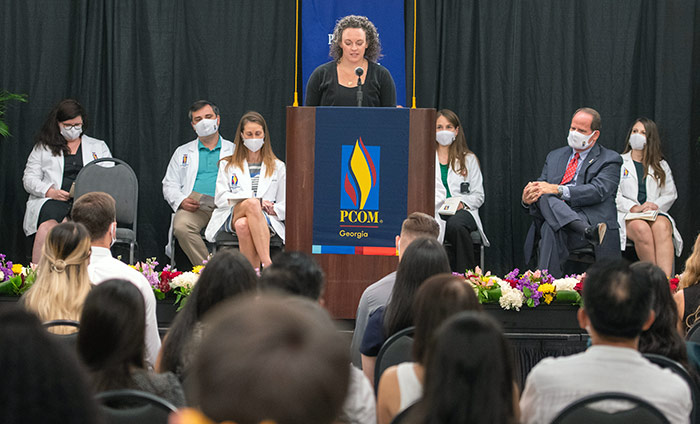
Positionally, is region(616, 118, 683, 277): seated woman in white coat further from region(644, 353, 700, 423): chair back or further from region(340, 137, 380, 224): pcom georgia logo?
region(644, 353, 700, 423): chair back

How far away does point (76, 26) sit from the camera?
755 centimetres

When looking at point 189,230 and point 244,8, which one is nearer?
point 189,230

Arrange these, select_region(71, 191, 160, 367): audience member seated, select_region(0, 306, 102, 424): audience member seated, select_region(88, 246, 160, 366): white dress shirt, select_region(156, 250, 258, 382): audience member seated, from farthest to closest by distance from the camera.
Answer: select_region(71, 191, 160, 367): audience member seated < select_region(88, 246, 160, 366): white dress shirt < select_region(156, 250, 258, 382): audience member seated < select_region(0, 306, 102, 424): audience member seated

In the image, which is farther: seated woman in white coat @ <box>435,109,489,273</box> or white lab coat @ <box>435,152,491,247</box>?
white lab coat @ <box>435,152,491,247</box>

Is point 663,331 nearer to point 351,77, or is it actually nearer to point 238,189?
point 351,77

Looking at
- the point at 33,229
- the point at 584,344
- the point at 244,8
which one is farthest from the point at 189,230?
the point at 584,344

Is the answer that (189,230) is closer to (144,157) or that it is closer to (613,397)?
(144,157)

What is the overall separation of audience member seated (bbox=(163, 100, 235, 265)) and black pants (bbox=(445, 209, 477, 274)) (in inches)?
75.1

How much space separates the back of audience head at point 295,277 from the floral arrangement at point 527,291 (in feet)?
6.74

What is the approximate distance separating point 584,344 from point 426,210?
116cm

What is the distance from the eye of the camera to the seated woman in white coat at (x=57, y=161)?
21.3 ft

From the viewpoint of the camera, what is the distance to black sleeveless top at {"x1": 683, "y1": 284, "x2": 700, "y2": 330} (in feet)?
11.4

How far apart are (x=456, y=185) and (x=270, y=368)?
594 centimetres

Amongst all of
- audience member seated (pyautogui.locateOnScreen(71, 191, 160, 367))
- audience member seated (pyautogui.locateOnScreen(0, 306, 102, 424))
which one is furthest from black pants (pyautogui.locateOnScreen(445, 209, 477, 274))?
audience member seated (pyautogui.locateOnScreen(0, 306, 102, 424))
